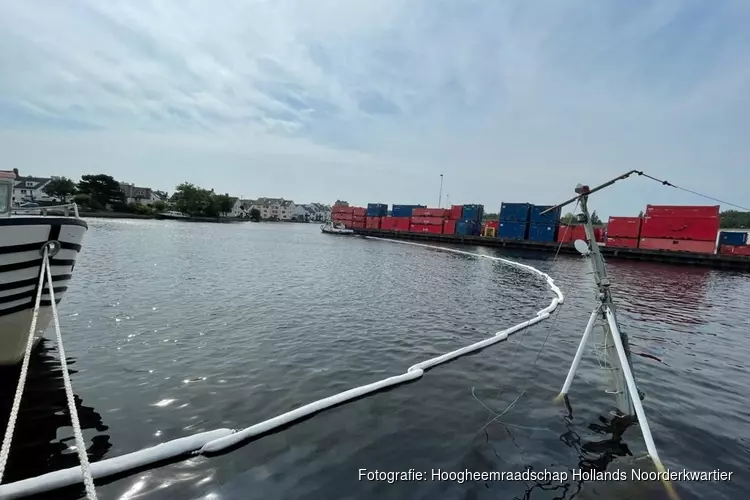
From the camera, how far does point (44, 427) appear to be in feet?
18.0

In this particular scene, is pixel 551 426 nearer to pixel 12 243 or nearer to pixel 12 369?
pixel 12 243

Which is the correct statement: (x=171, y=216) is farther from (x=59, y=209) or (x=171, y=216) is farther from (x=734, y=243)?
(x=734, y=243)

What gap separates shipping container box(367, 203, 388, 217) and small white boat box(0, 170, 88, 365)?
3577 inches

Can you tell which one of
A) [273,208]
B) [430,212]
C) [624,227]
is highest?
[273,208]

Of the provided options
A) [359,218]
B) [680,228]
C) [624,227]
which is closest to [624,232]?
[624,227]

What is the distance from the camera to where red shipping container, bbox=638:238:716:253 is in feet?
143

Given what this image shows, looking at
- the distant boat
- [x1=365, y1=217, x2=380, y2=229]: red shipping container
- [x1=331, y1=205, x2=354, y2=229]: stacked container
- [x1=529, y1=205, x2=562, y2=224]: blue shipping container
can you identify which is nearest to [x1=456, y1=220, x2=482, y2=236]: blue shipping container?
[x1=529, y1=205, x2=562, y2=224]: blue shipping container

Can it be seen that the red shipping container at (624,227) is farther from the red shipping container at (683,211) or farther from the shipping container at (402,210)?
the shipping container at (402,210)

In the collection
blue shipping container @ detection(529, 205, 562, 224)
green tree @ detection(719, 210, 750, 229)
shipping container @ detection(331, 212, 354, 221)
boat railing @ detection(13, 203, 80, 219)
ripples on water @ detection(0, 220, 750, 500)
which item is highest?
green tree @ detection(719, 210, 750, 229)

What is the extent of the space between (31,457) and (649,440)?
26.9 ft

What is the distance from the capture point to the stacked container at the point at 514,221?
62.8 metres

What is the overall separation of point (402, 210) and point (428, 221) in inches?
564

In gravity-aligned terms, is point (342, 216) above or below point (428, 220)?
below

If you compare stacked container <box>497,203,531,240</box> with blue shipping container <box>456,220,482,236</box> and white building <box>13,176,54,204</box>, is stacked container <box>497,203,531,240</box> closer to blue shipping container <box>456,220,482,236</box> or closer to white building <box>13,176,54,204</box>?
blue shipping container <box>456,220,482,236</box>
